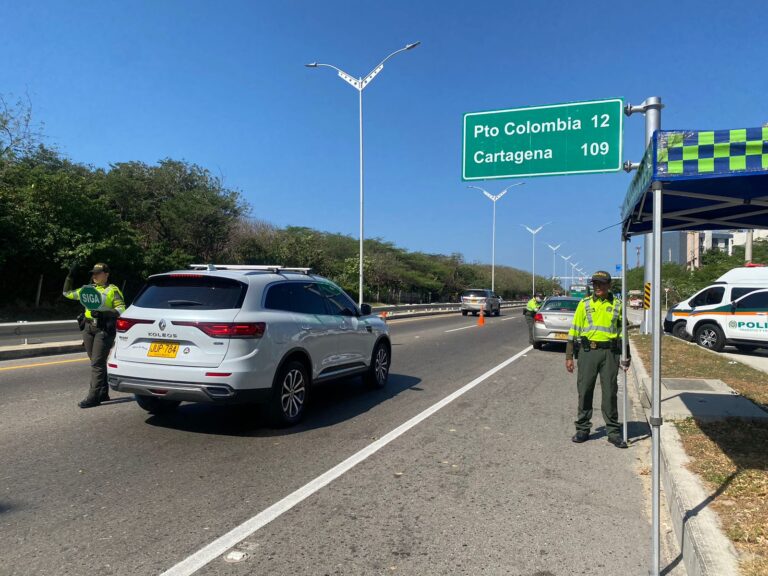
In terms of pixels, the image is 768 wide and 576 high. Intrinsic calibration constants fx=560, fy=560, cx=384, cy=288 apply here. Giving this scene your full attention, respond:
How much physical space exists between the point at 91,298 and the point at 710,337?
1620 cm

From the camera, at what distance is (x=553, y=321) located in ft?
49.8

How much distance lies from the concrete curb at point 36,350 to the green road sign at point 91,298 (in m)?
5.99

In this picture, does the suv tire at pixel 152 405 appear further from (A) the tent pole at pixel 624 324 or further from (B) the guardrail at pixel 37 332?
(B) the guardrail at pixel 37 332

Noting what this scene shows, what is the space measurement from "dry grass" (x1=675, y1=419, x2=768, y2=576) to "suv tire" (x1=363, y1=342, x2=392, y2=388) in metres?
4.25

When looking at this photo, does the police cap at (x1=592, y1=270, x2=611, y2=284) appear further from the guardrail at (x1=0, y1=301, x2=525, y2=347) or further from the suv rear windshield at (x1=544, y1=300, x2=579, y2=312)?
the guardrail at (x1=0, y1=301, x2=525, y2=347)

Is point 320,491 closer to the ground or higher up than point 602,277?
closer to the ground

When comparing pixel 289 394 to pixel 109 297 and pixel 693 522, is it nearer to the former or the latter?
pixel 109 297

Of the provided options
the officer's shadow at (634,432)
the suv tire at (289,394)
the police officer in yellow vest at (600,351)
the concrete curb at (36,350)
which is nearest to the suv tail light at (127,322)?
the suv tire at (289,394)

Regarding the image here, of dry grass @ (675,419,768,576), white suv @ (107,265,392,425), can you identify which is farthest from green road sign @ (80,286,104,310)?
dry grass @ (675,419,768,576)

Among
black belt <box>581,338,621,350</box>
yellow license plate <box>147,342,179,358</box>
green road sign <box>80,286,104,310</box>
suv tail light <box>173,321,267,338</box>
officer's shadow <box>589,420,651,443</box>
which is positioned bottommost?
officer's shadow <box>589,420,651,443</box>

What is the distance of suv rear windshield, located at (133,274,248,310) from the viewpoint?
596cm

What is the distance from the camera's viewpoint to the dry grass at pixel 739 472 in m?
3.39

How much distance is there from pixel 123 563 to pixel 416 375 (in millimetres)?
7685

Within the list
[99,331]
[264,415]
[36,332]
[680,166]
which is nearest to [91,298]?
[99,331]
